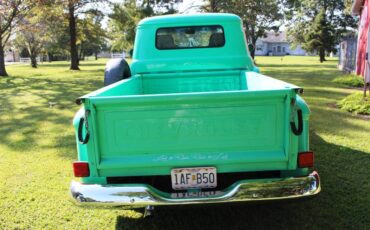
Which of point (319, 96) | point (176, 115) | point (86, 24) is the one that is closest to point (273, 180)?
point (176, 115)

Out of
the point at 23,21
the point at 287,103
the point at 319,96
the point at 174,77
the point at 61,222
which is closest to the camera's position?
the point at 287,103

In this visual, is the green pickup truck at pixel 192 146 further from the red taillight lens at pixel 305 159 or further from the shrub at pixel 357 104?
the shrub at pixel 357 104

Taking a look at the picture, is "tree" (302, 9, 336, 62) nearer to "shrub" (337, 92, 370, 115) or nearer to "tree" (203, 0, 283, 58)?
"tree" (203, 0, 283, 58)

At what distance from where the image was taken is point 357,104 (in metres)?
8.45

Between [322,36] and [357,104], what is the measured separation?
109 ft

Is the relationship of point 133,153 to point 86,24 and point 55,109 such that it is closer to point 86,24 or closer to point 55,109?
point 55,109

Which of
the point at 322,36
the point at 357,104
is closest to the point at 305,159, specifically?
the point at 357,104

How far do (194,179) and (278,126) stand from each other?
76 cm

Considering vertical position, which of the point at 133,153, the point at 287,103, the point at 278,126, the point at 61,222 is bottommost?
the point at 61,222

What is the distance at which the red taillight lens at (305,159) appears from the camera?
2.80 metres

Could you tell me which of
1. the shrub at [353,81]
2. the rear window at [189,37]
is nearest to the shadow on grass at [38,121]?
the rear window at [189,37]

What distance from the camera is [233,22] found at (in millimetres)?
5418

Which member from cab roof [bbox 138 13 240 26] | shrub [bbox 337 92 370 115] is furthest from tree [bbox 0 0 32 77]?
shrub [bbox 337 92 370 115]

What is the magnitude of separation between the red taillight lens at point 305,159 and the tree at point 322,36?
39323 millimetres
